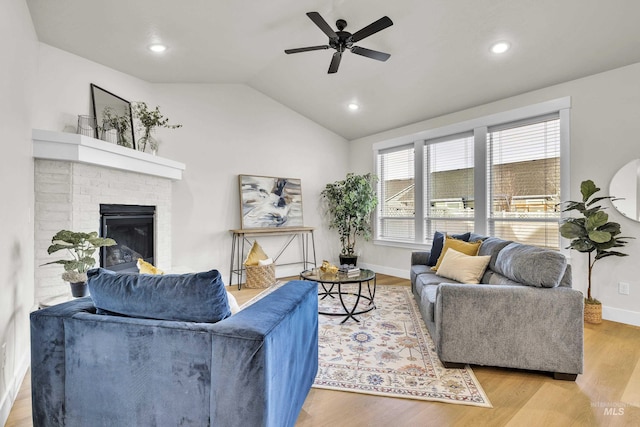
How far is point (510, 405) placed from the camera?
1.93 metres

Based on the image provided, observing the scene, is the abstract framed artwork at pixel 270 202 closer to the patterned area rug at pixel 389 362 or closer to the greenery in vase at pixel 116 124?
the greenery in vase at pixel 116 124

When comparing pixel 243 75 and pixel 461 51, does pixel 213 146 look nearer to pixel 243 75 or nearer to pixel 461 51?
pixel 243 75

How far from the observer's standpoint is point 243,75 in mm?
4711

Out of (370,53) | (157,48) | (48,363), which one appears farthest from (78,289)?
(370,53)

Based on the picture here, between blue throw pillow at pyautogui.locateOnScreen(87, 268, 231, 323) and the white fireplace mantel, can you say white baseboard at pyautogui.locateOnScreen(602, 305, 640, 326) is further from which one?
the white fireplace mantel

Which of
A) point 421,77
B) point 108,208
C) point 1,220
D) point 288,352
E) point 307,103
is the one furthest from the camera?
point 307,103

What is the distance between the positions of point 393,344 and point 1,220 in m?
2.76

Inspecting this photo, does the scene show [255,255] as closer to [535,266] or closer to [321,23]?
[321,23]

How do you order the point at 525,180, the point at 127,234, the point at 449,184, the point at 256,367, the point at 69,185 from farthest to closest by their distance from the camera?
the point at 449,184
the point at 525,180
the point at 127,234
the point at 69,185
the point at 256,367

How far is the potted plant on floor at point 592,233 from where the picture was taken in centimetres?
313

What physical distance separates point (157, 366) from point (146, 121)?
346cm

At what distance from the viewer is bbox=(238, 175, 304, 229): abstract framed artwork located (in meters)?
5.14

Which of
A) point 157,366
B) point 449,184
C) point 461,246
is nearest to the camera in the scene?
point 157,366

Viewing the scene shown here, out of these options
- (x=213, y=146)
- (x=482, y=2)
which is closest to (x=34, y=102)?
(x=213, y=146)
